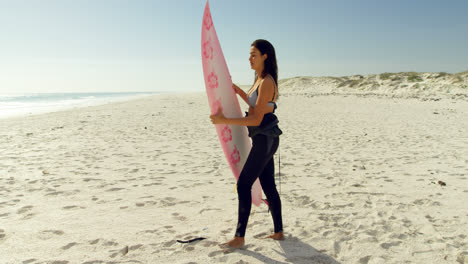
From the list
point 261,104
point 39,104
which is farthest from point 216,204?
point 39,104

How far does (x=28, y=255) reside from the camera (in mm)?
2867

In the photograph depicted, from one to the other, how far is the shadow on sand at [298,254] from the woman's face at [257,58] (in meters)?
1.68

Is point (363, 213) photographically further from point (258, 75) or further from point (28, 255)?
point (28, 255)

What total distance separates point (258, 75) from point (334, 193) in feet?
8.08

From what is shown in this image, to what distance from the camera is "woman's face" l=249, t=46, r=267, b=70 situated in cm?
279

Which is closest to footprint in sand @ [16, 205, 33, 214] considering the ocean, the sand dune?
the ocean

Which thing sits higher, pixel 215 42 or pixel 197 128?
pixel 215 42

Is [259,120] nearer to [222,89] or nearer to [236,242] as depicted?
[222,89]

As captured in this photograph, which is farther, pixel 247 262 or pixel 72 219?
pixel 72 219

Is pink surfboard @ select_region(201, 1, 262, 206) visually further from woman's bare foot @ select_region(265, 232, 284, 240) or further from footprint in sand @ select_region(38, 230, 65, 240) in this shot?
footprint in sand @ select_region(38, 230, 65, 240)

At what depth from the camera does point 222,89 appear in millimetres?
3182

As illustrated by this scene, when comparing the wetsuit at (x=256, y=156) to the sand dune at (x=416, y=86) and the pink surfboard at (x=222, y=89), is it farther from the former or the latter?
the sand dune at (x=416, y=86)

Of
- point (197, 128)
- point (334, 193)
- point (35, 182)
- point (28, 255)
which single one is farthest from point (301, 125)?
point (28, 255)

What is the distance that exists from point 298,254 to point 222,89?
5.60 ft
